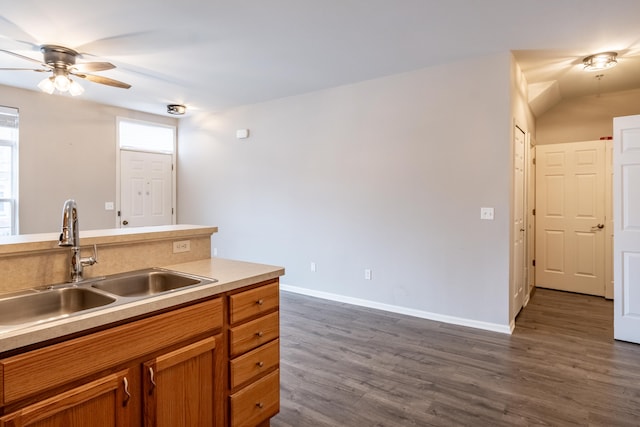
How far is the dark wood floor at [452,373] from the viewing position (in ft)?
7.09

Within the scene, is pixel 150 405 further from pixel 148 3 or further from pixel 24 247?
pixel 148 3

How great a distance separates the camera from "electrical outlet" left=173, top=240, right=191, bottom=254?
220 cm

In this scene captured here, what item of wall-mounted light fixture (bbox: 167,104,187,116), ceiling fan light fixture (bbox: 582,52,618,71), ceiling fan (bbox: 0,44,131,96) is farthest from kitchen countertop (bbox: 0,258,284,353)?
wall-mounted light fixture (bbox: 167,104,187,116)

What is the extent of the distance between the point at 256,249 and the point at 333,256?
1.33 metres

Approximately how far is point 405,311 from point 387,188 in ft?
4.54

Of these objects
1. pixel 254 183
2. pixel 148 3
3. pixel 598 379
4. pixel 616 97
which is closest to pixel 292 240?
pixel 254 183

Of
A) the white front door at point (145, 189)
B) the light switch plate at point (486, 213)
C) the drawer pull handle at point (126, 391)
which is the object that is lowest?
the drawer pull handle at point (126, 391)

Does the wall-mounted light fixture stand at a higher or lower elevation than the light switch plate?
higher

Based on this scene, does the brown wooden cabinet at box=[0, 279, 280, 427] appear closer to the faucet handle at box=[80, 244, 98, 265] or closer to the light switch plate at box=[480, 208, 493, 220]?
the faucet handle at box=[80, 244, 98, 265]

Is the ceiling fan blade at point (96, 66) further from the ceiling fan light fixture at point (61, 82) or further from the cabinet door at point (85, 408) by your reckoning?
the cabinet door at point (85, 408)

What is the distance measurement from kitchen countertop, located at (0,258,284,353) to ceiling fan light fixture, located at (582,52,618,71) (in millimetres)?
3706

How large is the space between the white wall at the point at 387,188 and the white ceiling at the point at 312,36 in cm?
37

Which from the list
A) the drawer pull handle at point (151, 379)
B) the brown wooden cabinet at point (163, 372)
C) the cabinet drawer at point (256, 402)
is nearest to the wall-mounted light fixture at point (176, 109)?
the brown wooden cabinet at point (163, 372)

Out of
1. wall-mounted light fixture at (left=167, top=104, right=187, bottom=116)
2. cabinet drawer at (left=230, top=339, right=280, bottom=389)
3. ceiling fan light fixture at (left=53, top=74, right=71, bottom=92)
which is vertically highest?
wall-mounted light fixture at (left=167, top=104, right=187, bottom=116)
